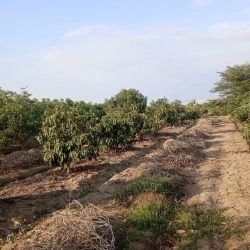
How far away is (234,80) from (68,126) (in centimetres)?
4745

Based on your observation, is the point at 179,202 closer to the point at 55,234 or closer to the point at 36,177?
the point at 55,234

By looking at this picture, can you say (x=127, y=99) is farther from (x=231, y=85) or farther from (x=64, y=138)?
(x=231, y=85)

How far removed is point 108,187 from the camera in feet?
33.4

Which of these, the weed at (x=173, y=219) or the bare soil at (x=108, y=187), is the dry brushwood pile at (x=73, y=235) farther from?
the weed at (x=173, y=219)

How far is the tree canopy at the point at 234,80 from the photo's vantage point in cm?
5351

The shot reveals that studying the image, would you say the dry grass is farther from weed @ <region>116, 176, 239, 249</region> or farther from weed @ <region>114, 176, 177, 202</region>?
weed @ <region>116, 176, 239, 249</region>

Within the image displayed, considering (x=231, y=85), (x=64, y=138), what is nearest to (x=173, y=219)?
(x=64, y=138)

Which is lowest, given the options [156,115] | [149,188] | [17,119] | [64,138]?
[149,188]

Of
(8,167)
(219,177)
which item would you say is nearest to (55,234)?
(219,177)

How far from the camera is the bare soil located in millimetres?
7629

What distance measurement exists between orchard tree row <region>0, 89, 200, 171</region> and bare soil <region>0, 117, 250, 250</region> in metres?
0.90

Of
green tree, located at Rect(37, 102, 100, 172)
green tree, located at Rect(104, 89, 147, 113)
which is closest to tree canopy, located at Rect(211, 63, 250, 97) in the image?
green tree, located at Rect(104, 89, 147, 113)

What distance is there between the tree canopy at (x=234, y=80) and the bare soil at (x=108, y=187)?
40039 mm

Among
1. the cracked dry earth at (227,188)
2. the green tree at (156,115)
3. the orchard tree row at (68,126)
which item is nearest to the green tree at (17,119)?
the orchard tree row at (68,126)
